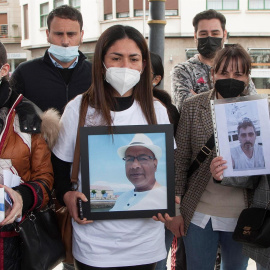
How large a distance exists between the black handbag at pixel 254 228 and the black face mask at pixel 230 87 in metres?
0.68

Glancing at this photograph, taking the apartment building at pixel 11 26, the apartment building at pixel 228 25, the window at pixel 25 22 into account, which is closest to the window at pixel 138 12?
the apartment building at pixel 228 25

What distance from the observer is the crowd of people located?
209cm

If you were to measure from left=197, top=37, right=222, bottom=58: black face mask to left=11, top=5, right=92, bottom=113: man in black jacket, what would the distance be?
0.92 meters

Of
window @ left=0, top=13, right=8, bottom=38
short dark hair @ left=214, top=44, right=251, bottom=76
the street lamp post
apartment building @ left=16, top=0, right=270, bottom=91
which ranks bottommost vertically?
short dark hair @ left=214, top=44, right=251, bottom=76

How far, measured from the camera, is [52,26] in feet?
11.3

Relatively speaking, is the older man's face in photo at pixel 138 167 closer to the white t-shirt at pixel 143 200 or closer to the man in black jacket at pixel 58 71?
the white t-shirt at pixel 143 200

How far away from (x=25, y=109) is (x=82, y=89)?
1070mm

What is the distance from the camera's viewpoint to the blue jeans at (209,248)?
261cm

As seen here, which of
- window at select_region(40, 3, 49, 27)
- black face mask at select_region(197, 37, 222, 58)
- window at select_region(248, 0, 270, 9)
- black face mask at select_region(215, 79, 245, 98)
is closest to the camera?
black face mask at select_region(215, 79, 245, 98)

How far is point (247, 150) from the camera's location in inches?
90.2

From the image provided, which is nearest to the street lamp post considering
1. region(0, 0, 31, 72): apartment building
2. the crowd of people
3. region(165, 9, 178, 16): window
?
the crowd of people

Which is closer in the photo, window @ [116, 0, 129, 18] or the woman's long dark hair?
the woman's long dark hair

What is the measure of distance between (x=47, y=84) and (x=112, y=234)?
1.46m

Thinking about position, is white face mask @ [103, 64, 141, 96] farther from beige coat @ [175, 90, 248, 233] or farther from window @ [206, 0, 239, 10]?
window @ [206, 0, 239, 10]
